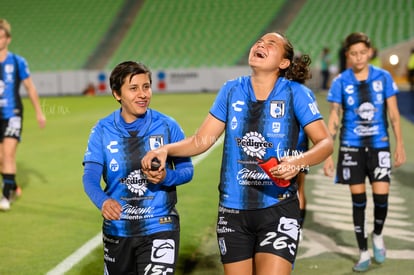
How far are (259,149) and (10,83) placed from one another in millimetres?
5509

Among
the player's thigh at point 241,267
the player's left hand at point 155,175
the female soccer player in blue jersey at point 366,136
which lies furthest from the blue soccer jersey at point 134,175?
the female soccer player in blue jersey at point 366,136

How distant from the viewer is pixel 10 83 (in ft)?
28.7

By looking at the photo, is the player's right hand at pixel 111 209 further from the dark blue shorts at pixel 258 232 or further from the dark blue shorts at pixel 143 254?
the dark blue shorts at pixel 258 232

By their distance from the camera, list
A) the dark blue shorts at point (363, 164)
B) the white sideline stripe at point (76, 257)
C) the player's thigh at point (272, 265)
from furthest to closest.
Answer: the dark blue shorts at point (363, 164) → the white sideline stripe at point (76, 257) → the player's thigh at point (272, 265)

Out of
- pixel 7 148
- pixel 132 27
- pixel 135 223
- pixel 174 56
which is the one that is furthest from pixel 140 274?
pixel 132 27

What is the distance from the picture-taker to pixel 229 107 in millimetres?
4184

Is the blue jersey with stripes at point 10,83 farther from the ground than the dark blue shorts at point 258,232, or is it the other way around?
the blue jersey with stripes at point 10,83

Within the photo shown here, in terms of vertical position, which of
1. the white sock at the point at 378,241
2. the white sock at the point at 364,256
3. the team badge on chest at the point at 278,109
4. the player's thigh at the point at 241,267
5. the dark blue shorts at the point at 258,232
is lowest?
the white sock at the point at 364,256

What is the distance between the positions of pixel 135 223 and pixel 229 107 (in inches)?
36.2

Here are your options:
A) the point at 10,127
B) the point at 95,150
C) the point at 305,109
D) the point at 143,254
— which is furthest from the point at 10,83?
the point at 305,109

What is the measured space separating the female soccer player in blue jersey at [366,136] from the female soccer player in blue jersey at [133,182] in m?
2.54

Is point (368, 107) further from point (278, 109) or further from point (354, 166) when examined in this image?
point (278, 109)

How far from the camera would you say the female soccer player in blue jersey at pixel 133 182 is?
411cm

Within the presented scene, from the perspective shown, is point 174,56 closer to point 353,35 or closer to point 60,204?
point 60,204
